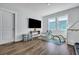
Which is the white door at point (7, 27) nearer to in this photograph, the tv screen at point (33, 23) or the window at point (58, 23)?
the tv screen at point (33, 23)

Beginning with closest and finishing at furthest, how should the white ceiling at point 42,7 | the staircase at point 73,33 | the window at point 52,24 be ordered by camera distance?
the white ceiling at point 42,7
the staircase at point 73,33
the window at point 52,24

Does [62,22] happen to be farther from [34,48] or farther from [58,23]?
[34,48]

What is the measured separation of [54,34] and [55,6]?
79cm

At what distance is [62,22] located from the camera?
2.36m

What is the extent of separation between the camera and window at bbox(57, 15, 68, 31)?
2318mm

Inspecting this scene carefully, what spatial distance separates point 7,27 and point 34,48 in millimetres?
977

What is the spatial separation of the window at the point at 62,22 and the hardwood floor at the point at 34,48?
490mm

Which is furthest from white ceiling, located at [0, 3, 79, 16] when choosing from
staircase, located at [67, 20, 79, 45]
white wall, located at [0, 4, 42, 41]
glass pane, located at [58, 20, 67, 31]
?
staircase, located at [67, 20, 79, 45]

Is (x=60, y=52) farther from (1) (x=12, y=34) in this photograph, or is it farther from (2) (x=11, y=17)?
(2) (x=11, y=17)

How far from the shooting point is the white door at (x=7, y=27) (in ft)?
7.53

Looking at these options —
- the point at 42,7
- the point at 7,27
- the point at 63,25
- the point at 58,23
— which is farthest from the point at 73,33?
the point at 7,27

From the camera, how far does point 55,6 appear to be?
2230mm

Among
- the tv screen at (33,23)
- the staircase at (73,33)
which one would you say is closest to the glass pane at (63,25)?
the staircase at (73,33)

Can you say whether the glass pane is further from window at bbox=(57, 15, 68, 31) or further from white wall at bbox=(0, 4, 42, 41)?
white wall at bbox=(0, 4, 42, 41)
